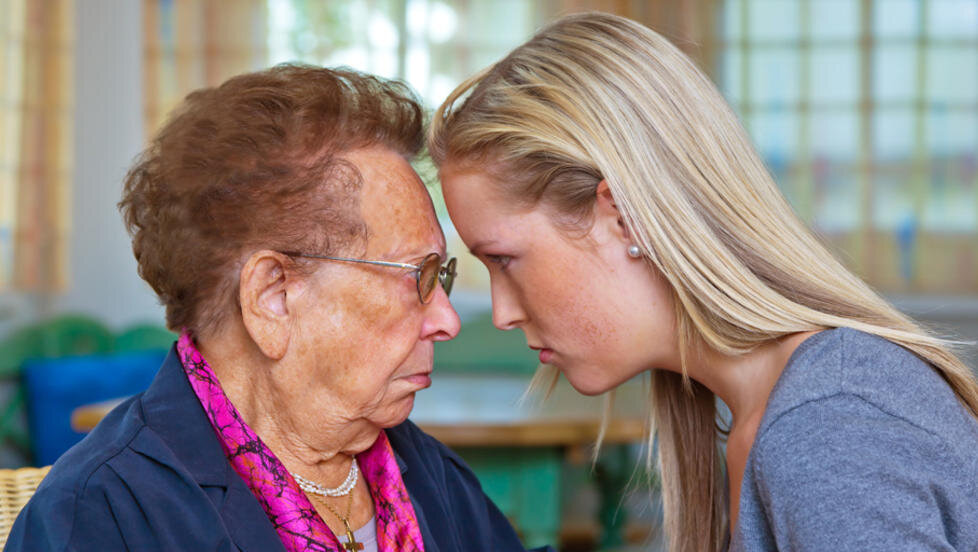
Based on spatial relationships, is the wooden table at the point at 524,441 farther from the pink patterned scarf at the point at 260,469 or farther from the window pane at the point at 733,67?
the window pane at the point at 733,67

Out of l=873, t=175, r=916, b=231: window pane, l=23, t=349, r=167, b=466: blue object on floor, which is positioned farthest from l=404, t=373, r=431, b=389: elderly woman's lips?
l=873, t=175, r=916, b=231: window pane

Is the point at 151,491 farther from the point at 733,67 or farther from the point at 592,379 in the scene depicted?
the point at 733,67

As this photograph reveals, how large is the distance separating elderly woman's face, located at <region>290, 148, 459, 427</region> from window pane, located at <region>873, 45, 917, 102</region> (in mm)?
4206

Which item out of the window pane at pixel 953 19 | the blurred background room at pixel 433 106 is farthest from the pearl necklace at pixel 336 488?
the window pane at pixel 953 19

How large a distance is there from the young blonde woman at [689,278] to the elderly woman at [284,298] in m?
0.13

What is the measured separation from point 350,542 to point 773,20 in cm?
433

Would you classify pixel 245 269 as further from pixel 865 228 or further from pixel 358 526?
pixel 865 228

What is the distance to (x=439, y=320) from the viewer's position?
1432 mm

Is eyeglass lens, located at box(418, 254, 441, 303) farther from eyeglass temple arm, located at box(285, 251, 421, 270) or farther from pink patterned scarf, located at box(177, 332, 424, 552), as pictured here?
pink patterned scarf, located at box(177, 332, 424, 552)

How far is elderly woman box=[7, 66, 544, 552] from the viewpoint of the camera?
1264 mm

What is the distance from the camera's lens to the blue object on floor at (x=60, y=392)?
4.26 m

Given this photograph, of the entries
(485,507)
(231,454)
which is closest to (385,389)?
(231,454)

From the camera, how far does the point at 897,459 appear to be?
3.42 ft

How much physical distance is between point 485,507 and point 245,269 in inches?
24.1
